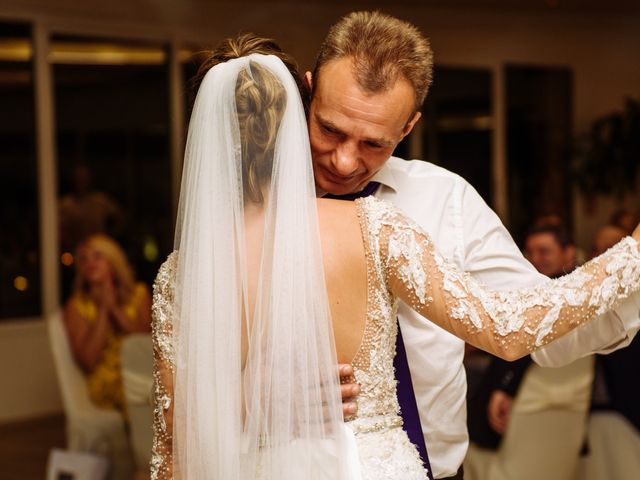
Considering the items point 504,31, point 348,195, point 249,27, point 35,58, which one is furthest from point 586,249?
point 348,195

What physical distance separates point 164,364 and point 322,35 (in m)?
7.38

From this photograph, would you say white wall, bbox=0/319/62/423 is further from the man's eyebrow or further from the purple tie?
the man's eyebrow

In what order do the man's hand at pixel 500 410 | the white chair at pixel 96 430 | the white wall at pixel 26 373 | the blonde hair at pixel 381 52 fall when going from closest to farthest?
1. the blonde hair at pixel 381 52
2. the man's hand at pixel 500 410
3. the white chair at pixel 96 430
4. the white wall at pixel 26 373

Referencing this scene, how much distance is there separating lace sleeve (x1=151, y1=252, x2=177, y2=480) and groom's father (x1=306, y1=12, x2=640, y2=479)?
36cm

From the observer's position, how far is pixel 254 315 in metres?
1.69

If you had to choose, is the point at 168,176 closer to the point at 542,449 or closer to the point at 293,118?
the point at 542,449

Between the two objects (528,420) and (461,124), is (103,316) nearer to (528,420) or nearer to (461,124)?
(528,420)

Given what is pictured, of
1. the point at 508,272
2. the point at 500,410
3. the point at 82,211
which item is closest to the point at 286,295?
the point at 508,272

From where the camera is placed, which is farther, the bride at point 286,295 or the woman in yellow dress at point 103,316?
the woman in yellow dress at point 103,316

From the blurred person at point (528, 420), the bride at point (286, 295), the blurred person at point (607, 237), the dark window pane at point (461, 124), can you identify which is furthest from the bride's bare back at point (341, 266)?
the dark window pane at point (461, 124)

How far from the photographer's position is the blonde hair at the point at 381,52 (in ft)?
5.71

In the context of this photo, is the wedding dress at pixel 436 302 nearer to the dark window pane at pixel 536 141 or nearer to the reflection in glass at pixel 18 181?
the reflection in glass at pixel 18 181

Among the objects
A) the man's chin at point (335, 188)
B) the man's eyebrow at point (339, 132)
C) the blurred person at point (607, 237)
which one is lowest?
the blurred person at point (607, 237)

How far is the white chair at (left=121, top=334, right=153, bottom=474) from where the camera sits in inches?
156
